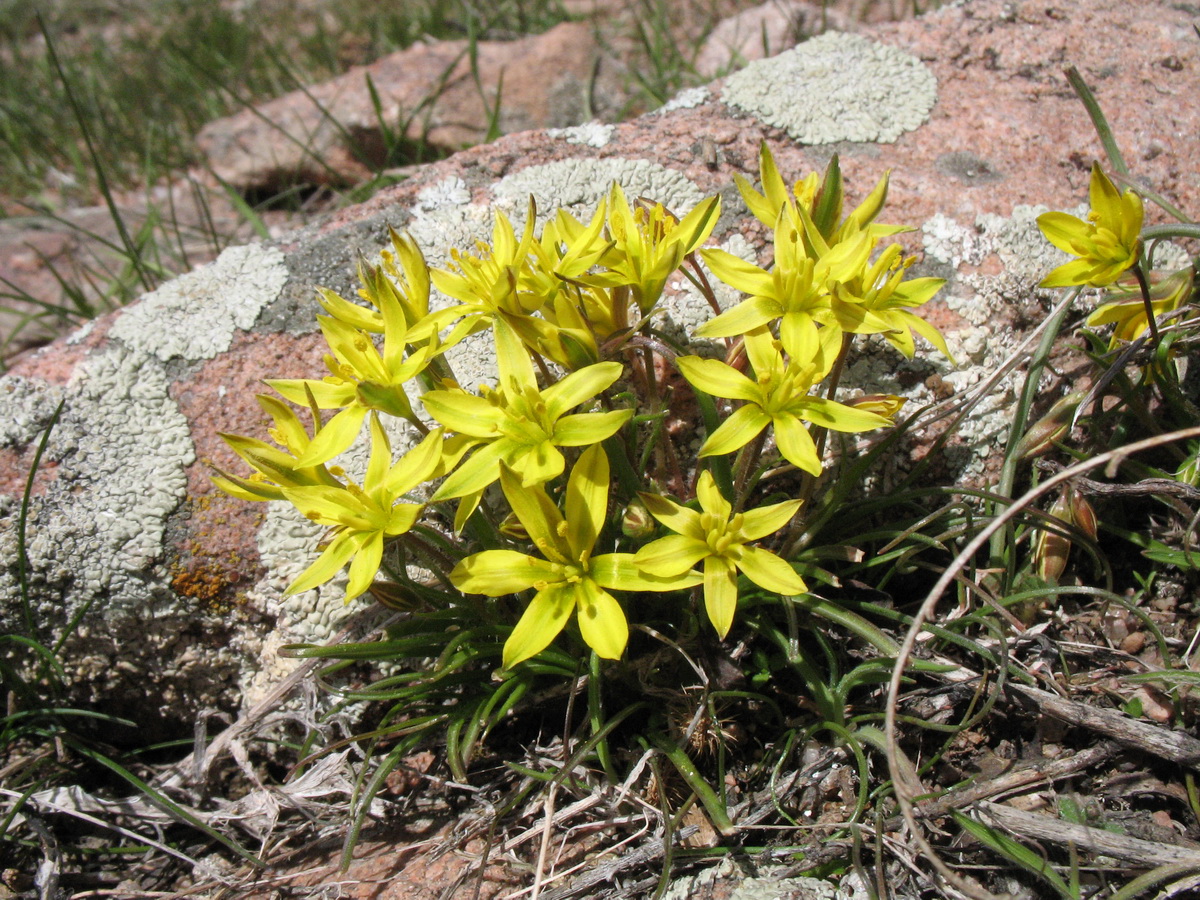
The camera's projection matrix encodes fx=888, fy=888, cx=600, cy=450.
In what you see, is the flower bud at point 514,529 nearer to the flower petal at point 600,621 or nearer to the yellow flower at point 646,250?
the flower petal at point 600,621

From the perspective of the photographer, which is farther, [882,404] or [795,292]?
[882,404]

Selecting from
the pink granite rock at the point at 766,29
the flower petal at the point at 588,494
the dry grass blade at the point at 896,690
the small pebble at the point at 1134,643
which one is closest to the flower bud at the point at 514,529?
the flower petal at the point at 588,494

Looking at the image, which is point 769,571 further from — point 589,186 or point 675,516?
point 589,186

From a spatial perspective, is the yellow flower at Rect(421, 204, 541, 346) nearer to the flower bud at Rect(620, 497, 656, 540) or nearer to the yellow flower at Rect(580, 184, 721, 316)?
the yellow flower at Rect(580, 184, 721, 316)

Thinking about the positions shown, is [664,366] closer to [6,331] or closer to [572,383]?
[572,383]

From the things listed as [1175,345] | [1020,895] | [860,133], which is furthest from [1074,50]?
[1020,895]

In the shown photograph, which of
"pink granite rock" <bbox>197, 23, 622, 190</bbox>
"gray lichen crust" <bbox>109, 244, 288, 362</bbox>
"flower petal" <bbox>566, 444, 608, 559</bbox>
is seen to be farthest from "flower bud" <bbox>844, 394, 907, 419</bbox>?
"pink granite rock" <bbox>197, 23, 622, 190</bbox>

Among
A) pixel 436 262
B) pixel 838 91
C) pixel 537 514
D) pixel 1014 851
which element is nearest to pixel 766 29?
pixel 838 91
